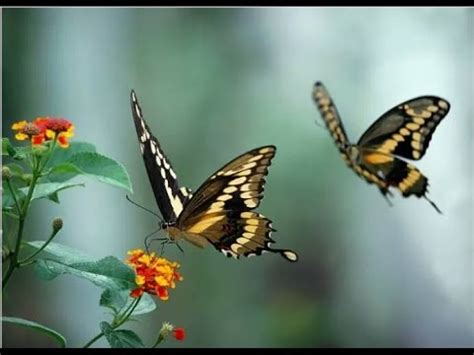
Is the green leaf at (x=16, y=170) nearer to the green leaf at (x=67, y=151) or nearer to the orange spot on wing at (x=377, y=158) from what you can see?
the green leaf at (x=67, y=151)

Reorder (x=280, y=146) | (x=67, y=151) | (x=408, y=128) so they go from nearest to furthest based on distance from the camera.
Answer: (x=67, y=151) < (x=408, y=128) < (x=280, y=146)

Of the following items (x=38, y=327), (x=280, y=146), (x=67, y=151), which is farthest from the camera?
(x=280, y=146)

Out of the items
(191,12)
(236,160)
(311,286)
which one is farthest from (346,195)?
(236,160)

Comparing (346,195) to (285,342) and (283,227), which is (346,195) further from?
(285,342)

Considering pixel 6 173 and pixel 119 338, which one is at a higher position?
pixel 6 173

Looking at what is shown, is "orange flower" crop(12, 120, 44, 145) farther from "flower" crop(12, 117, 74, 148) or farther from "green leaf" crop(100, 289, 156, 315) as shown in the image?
"green leaf" crop(100, 289, 156, 315)

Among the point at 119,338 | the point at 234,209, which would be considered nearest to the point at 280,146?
the point at 234,209

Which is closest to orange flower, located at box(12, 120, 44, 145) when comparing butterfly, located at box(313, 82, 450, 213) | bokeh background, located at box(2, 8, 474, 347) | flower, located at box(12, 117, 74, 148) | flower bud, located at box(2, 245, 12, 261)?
flower, located at box(12, 117, 74, 148)

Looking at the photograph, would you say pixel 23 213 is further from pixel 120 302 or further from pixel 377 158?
pixel 377 158
